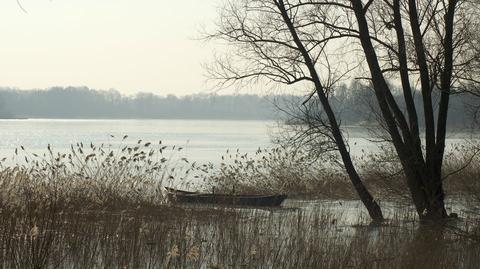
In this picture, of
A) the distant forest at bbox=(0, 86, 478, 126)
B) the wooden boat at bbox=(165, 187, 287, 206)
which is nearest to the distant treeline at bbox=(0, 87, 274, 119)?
the distant forest at bbox=(0, 86, 478, 126)

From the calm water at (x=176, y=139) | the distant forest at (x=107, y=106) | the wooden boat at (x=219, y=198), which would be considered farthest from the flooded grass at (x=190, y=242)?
the distant forest at (x=107, y=106)

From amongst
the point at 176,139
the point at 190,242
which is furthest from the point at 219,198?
the point at 176,139

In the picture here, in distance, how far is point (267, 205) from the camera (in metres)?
17.6

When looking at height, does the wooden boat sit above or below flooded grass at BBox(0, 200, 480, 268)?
below

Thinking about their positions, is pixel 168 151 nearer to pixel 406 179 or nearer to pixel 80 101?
pixel 406 179

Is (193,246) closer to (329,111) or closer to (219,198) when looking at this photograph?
(219,198)

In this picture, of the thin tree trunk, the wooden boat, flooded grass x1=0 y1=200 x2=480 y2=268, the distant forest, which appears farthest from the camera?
the distant forest

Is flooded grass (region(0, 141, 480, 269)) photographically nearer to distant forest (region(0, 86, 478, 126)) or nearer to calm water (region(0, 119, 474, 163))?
calm water (region(0, 119, 474, 163))

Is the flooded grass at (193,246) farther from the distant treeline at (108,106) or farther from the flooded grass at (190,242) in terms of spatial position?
the distant treeline at (108,106)

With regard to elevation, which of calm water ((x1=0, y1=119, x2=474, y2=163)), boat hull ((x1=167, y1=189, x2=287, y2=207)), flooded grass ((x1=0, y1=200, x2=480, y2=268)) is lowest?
calm water ((x1=0, y1=119, x2=474, y2=163))

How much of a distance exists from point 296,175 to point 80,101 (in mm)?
167347

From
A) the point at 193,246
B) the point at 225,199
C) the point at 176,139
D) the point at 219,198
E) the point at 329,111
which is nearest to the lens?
the point at 193,246

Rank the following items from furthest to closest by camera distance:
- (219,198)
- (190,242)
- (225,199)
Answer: (225,199) < (219,198) < (190,242)

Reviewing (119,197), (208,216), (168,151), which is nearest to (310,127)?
(208,216)
